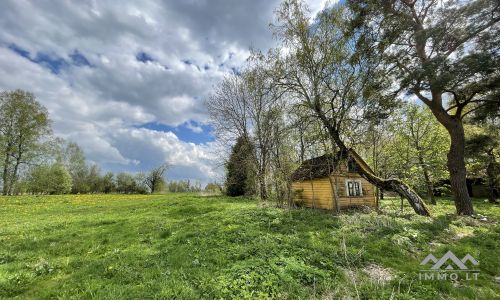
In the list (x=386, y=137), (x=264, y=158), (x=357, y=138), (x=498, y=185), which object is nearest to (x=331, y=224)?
(x=357, y=138)

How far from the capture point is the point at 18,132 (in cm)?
2367

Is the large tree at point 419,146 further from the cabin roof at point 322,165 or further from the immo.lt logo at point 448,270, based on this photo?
the immo.lt logo at point 448,270

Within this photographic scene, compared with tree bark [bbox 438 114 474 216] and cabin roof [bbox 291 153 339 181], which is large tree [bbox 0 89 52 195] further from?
tree bark [bbox 438 114 474 216]

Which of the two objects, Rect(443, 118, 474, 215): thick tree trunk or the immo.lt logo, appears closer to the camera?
the immo.lt logo

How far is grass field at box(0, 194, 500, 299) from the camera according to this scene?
10.7 feet

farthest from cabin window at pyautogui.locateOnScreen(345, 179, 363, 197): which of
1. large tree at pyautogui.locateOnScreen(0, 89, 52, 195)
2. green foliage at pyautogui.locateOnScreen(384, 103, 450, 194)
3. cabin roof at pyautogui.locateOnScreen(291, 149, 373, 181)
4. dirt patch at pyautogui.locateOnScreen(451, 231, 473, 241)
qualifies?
large tree at pyautogui.locateOnScreen(0, 89, 52, 195)

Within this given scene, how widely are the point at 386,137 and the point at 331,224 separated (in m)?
10.8

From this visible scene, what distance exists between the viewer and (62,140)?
2805 centimetres

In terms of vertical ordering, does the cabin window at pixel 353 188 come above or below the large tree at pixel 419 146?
below

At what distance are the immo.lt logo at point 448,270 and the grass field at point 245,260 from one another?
13 cm

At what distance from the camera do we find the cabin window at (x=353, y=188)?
14235 millimetres

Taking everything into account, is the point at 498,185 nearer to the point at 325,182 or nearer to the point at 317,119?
the point at 325,182

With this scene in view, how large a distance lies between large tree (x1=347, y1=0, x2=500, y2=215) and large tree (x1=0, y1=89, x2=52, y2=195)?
36.2m

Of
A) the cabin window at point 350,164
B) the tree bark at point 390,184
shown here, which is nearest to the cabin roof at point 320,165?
the tree bark at point 390,184
